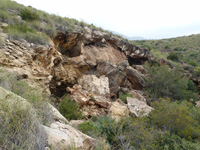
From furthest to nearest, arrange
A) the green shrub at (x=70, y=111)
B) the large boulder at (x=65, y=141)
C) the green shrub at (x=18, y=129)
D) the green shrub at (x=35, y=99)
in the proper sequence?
1. the green shrub at (x=70, y=111)
2. the green shrub at (x=35, y=99)
3. the large boulder at (x=65, y=141)
4. the green shrub at (x=18, y=129)

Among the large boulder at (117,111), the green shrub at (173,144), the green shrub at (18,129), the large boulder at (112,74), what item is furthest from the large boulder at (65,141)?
the large boulder at (112,74)

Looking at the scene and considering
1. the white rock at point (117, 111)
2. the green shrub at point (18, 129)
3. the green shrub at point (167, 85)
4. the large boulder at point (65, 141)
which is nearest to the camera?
the green shrub at point (18, 129)

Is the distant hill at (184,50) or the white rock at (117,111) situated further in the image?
the distant hill at (184,50)

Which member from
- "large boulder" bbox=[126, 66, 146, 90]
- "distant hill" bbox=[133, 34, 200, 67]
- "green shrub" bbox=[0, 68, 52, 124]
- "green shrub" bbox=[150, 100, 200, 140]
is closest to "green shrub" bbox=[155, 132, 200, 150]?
"green shrub" bbox=[150, 100, 200, 140]

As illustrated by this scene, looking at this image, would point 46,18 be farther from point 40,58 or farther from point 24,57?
point 24,57

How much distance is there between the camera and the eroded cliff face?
5.10m

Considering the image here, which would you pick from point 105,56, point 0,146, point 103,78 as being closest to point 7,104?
point 0,146

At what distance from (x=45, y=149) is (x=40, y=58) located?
5157mm

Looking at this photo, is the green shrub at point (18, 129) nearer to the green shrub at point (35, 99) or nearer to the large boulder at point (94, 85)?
the green shrub at point (35, 99)

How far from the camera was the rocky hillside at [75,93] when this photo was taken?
1.91 m

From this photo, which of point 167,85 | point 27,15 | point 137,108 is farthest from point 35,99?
point 167,85

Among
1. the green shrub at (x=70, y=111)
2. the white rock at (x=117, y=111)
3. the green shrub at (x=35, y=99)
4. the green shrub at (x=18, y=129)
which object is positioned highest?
the green shrub at (x=18, y=129)

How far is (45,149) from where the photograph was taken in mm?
1657

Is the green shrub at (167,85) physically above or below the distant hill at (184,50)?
below
